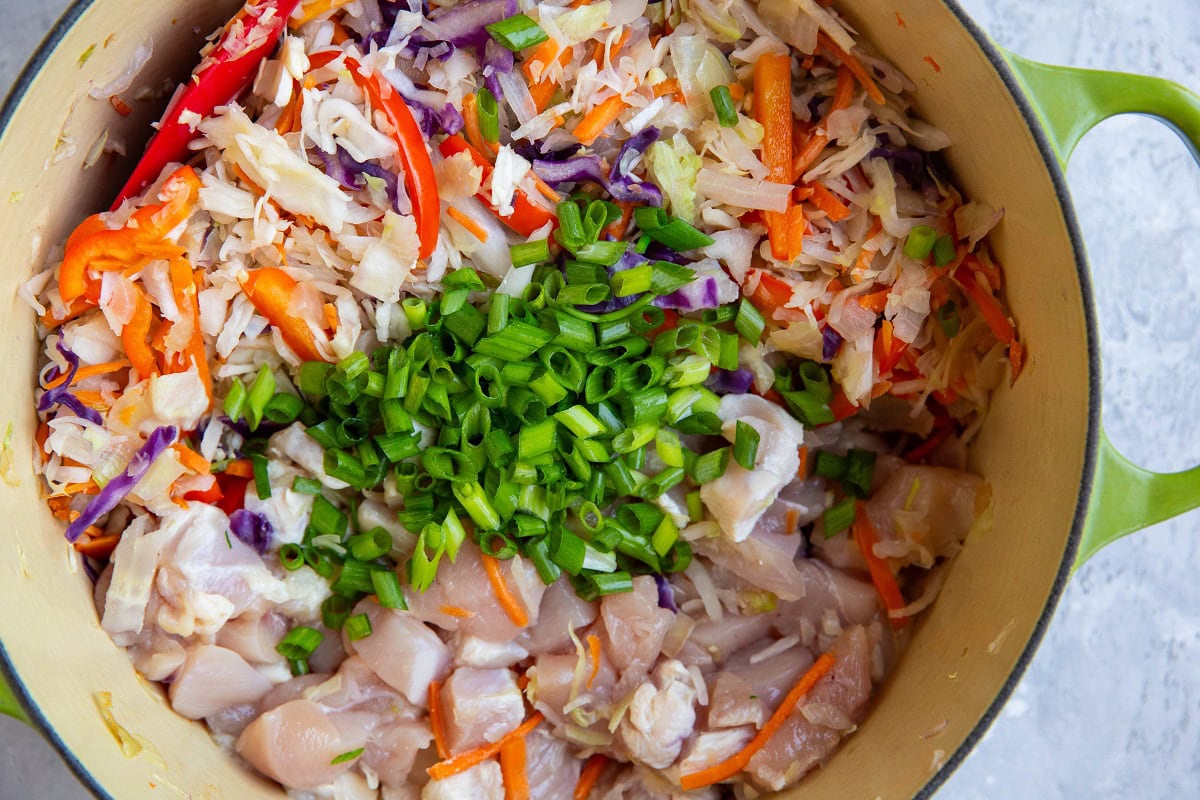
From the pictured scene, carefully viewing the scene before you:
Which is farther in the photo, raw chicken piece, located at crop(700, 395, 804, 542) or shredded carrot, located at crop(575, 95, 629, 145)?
raw chicken piece, located at crop(700, 395, 804, 542)

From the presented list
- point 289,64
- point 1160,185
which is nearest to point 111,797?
point 289,64

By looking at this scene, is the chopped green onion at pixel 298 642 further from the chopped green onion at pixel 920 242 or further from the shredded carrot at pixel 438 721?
the chopped green onion at pixel 920 242

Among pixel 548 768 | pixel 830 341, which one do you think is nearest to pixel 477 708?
pixel 548 768

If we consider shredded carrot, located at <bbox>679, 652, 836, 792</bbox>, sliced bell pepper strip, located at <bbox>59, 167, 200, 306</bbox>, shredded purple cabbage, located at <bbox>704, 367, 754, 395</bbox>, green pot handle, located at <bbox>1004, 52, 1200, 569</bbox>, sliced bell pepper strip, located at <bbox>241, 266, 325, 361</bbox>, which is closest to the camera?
green pot handle, located at <bbox>1004, 52, 1200, 569</bbox>

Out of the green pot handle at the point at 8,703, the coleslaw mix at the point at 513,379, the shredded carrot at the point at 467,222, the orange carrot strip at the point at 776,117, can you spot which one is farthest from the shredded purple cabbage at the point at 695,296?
the green pot handle at the point at 8,703

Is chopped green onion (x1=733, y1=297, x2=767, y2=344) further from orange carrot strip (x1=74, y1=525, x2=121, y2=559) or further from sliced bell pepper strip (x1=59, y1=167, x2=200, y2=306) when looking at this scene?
orange carrot strip (x1=74, y1=525, x2=121, y2=559)

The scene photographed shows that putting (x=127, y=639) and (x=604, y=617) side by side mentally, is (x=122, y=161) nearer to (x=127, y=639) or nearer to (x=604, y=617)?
(x=127, y=639)

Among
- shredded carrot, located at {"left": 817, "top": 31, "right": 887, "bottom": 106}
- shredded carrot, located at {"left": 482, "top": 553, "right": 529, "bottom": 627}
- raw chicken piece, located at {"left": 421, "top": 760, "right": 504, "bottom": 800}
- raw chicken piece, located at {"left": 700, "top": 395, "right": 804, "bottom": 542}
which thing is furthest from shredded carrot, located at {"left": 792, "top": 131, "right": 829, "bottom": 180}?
raw chicken piece, located at {"left": 421, "top": 760, "right": 504, "bottom": 800}

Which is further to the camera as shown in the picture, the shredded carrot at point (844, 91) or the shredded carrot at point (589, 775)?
the shredded carrot at point (589, 775)
